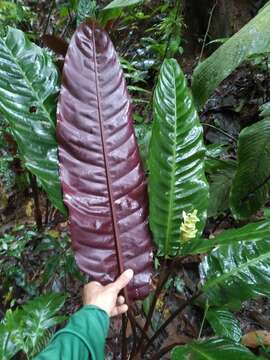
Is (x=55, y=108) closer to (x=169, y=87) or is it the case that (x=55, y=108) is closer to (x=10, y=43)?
(x=10, y=43)

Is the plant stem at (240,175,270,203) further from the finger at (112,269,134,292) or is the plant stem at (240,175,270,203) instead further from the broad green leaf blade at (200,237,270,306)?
the finger at (112,269,134,292)

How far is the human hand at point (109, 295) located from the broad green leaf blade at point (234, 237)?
0.19 m

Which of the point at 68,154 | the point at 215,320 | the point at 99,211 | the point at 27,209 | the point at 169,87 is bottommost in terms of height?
the point at 27,209

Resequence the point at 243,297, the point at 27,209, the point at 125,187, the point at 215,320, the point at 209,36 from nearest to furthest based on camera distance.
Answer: the point at 243,297 → the point at 125,187 → the point at 215,320 → the point at 27,209 → the point at 209,36

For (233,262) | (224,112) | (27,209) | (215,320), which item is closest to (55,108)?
(233,262)

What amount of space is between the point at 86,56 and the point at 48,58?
13cm

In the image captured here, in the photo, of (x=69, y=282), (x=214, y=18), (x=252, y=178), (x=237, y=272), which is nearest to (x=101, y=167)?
(x=237, y=272)

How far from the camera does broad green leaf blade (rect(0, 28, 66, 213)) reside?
50.5 inches

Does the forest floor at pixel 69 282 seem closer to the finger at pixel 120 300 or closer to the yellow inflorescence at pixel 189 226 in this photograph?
the finger at pixel 120 300

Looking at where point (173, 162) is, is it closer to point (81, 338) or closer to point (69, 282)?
point (81, 338)

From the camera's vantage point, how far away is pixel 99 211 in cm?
128

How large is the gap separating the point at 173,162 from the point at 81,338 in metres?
0.56

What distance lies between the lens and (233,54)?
111 cm

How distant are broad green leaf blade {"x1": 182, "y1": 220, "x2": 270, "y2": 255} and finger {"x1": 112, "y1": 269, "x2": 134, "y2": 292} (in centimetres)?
16
